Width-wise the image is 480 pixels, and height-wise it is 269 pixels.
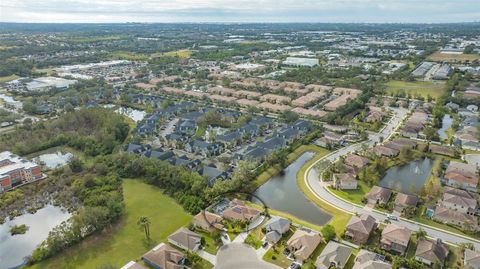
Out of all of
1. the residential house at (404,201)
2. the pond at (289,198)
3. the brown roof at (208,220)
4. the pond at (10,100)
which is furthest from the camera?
the pond at (10,100)

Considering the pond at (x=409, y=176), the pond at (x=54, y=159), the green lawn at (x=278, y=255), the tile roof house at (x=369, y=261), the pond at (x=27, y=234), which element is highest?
the tile roof house at (x=369, y=261)

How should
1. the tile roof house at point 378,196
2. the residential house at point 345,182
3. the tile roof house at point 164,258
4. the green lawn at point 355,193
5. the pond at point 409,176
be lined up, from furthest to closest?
the pond at point 409,176 → the residential house at point 345,182 → the green lawn at point 355,193 → the tile roof house at point 378,196 → the tile roof house at point 164,258

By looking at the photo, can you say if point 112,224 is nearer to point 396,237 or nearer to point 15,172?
point 15,172

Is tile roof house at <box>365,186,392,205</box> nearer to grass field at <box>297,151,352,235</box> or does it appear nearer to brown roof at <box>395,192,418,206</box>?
brown roof at <box>395,192,418,206</box>

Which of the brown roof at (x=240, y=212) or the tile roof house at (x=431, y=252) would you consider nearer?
the tile roof house at (x=431, y=252)

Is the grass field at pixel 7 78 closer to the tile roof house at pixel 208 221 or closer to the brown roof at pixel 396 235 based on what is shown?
the tile roof house at pixel 208 221

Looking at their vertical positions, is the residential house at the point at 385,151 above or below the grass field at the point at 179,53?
below

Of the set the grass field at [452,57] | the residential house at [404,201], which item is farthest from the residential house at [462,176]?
the grass field at [452,57]
